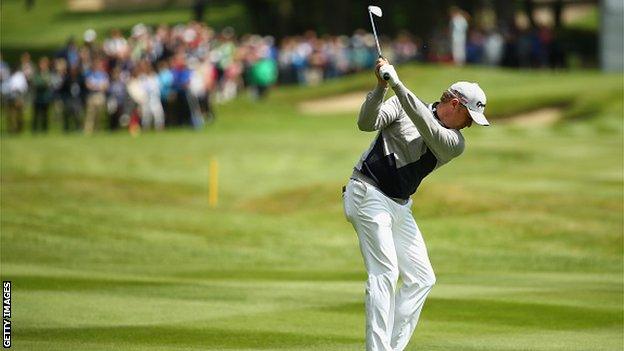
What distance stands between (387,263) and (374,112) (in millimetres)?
1231

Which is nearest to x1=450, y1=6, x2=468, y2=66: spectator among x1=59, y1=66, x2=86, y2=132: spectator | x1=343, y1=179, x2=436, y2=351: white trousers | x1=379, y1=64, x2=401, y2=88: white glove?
x1=59, y1=66, x2=86, y2=132: spectator

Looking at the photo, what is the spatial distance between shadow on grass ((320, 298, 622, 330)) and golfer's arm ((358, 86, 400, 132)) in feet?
13.1

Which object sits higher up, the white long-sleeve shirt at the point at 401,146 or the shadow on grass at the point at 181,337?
the white long-sleeve shirt at the point at 401,146

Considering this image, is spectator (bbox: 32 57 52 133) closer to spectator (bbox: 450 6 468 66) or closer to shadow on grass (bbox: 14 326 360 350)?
spectator (bbox: 450 6 468 66)

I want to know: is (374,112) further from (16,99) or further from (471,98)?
(16,99)

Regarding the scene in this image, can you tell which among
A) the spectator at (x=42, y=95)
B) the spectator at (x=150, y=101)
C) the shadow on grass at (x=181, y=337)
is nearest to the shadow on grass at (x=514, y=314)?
the shadow on grass at (x=181, y=337)

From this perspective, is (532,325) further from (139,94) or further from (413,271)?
(139,94)

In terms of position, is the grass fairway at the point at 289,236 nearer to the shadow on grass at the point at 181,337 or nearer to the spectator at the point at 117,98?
the shadow on grass at the point at 181,337

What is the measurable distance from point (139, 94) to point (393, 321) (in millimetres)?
32115

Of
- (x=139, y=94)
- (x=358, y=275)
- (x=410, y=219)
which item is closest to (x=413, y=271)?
(x=410, y=219)

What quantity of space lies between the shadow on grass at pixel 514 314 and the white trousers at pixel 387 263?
9.59 ft

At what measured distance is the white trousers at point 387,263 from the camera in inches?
449

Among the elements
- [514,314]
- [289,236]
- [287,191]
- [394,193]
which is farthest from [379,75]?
[287,191]

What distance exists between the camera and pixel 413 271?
11711mm
